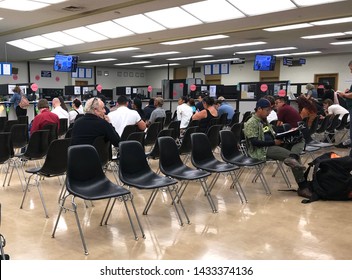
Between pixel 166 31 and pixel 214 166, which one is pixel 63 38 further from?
pixel 214 166

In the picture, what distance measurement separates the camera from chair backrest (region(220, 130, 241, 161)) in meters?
4.55

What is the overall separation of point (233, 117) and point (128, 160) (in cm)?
505

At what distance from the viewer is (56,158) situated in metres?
3.73

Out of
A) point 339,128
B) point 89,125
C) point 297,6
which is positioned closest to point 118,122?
point 89,125

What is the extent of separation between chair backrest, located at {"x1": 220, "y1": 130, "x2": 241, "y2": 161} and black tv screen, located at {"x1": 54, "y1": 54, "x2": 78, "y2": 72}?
9687 millimetres

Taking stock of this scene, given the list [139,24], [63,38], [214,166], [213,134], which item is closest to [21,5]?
[139,24]

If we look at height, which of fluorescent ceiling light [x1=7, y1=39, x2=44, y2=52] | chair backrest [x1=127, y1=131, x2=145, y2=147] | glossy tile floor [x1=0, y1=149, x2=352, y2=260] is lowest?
glossy tile floor [x1=0, y1=149, x2=352, y2=260]

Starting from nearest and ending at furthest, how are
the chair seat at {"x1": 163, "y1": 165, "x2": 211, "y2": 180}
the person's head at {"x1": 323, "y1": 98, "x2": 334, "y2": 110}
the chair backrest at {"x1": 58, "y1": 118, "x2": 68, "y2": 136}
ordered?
the chair seat at {"x1": 163, "y1": 165, "x2": 211, "y2": 180}
the chair backrest at {"x1": 58, "y1": 118, "x2": 68, "y2": 136}
the person's head at {"x1": 323, "y1": 98, "x2": 334, "y2": 110}

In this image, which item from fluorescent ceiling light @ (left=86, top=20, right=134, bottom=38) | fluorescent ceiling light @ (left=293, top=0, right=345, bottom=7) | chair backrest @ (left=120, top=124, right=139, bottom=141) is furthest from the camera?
fluorescent ceiling light @ (left=86, top=20, right=134, bottom=38)

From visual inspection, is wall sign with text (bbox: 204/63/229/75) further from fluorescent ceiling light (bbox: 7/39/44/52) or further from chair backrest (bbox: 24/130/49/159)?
chair backrest (bbox: 24/130/49/159)

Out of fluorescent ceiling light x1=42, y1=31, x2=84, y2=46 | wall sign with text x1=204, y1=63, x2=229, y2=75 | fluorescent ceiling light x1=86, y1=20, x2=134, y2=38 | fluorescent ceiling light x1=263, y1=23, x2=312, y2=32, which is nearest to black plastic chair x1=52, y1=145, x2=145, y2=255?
fluorescent ceiling light x1=86, y1=20, x2=134, y2=38

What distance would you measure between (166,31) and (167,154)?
21.5ft

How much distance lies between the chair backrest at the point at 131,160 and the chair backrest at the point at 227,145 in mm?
1230
